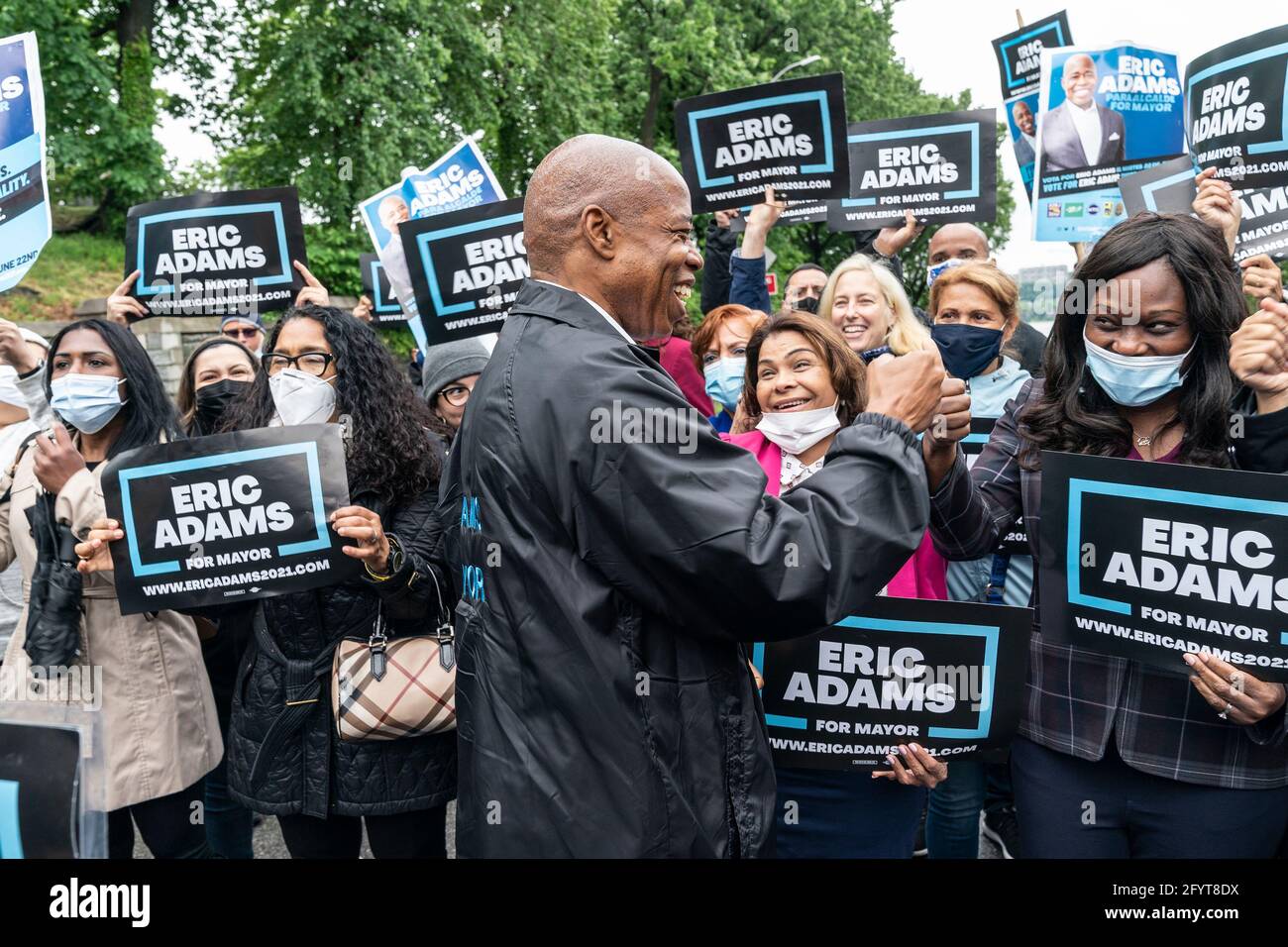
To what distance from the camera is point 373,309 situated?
7820 mm

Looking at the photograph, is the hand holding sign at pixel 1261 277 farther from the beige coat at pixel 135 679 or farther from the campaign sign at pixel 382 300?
the campaign sign at pixel 382 300

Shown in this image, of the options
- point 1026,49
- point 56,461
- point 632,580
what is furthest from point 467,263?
point 1026,49

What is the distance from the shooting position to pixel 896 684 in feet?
8.65

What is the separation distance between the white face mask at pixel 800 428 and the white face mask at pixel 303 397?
1464 millimetres

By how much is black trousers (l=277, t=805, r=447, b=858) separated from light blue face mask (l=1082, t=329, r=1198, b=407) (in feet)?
7.50

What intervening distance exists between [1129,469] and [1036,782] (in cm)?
79

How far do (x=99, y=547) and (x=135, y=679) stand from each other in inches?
19.7

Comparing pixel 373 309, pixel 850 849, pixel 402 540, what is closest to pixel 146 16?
pixel 373 309

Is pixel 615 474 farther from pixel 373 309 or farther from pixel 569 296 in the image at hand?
pixel 373 309

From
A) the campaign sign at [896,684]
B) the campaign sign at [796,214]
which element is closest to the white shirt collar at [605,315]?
the campaign sign at [896,684]

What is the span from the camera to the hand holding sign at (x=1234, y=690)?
2199 mm

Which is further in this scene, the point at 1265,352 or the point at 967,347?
the point at 967,347

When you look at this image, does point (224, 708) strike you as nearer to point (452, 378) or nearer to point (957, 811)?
point (452, 378)

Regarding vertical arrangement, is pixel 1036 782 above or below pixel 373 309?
Answer: below
